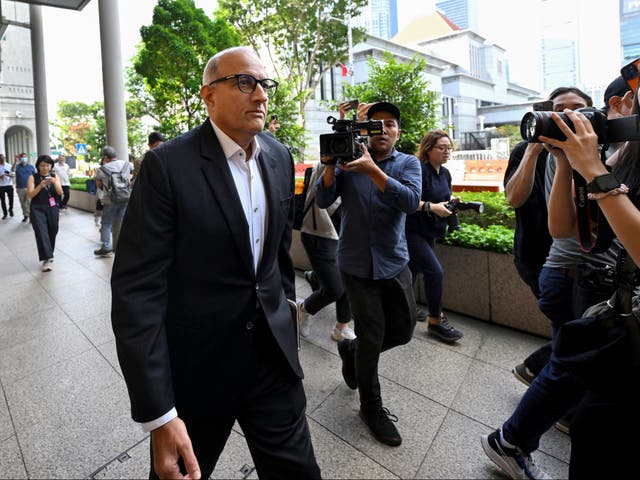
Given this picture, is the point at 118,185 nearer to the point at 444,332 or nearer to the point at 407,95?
the point at 407,95

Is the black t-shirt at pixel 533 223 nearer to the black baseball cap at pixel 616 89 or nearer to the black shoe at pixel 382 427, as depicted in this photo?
the black baseball cap at pixel 616 89

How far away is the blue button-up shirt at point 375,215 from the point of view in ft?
8.26

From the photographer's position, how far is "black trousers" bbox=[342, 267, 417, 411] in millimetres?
2561

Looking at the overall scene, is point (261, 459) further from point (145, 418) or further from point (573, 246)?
point (573, 246)

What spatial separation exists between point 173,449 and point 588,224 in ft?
5.06

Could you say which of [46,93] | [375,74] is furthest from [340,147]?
[46,93]

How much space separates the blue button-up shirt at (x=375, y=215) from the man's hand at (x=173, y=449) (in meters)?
1.46

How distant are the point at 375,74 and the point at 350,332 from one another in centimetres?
707

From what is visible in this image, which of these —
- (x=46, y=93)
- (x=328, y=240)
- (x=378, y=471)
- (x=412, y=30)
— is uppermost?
(x=412, y=30)

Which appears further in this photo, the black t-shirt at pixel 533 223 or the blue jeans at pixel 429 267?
the blue jeans at pixel 429 267

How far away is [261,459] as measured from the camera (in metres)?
1.57

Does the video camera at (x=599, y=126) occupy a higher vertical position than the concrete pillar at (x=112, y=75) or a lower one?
lower

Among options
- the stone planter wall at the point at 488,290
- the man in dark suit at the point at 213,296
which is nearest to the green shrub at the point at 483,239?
the stone planter wall at the point at 488,290

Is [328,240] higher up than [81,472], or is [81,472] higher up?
[328,240]
